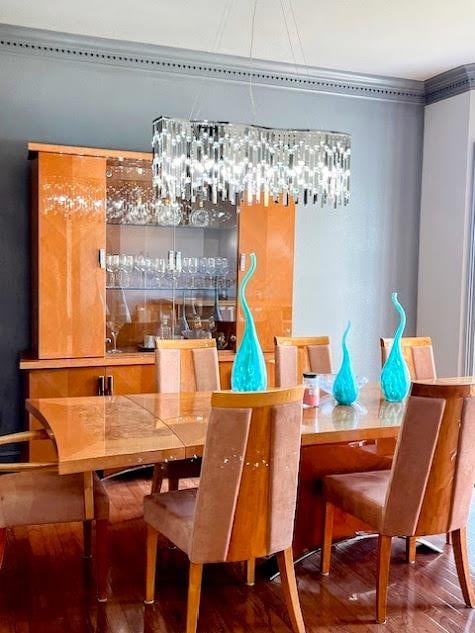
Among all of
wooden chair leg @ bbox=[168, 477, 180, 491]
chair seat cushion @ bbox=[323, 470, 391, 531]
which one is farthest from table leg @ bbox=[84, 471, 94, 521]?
chair seat cushion @ bbox=[323, 470, 391, 531]

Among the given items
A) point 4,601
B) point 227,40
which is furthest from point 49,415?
point 227,40

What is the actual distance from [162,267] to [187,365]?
3.20 feet

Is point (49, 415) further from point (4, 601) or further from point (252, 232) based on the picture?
point (252, 232)

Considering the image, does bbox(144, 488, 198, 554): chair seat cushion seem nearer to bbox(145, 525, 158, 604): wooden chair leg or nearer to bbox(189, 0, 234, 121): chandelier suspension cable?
bbox(145, 525, 158, 604): wooden chair leg

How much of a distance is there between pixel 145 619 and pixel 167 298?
224cm

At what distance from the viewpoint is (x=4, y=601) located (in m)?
2.69

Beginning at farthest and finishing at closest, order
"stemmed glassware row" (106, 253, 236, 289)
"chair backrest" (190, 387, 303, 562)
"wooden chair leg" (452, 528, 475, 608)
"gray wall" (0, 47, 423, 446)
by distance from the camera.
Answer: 1. "stemmed glassware row" (106, 253, 236, 289)
2. "gray wall" (0, 47, 423, 446)
3. "wooden chair leg" (452, 528, 475, 608)
4. "chair backrest" (190, 387, 303, 562)

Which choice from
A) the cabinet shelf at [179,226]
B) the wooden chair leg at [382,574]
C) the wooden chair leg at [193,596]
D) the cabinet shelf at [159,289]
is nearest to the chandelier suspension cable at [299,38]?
the cabinet shelf at [179,226]

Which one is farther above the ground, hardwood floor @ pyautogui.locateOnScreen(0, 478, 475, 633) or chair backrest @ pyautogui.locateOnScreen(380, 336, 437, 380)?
chair backrest @ pyautogui.locateOnScreen(380, 336, 437, 380)

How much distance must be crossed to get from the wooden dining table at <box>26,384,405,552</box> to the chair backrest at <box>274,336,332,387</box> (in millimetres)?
469

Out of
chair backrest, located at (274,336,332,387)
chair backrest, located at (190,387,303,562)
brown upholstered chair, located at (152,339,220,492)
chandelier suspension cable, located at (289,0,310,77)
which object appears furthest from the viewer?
chair backrest, located at (274,336,332,387)

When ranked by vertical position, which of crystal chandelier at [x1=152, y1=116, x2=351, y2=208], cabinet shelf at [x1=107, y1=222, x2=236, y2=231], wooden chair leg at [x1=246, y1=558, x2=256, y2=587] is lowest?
wooden chair leg at [x1=246, y1=558, x2=256, y2=587]

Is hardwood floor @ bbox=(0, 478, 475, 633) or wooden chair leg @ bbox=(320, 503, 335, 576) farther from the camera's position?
wooden chair leg @ bbox=(320, 503, 335, 576)

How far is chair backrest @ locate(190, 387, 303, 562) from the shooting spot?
7.29 ft
